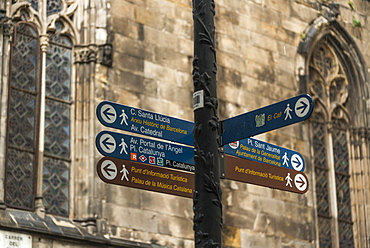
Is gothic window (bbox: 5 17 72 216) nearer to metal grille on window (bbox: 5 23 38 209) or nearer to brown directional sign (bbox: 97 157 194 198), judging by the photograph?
metal grille on window (bbox: 5 23 38 209)

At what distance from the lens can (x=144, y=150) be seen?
739 cm

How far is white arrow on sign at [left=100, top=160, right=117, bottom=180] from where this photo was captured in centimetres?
717

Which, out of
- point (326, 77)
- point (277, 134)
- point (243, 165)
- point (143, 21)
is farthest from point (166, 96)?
point (243, 165)

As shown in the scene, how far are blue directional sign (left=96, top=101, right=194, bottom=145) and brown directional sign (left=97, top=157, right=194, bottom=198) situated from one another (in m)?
0.27

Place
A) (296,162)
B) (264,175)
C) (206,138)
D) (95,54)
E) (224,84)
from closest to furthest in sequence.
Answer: (206,138) → (264,175) → (296,162) → (95,54) → (224,84)

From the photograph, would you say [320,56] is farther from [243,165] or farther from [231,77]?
[243,165]

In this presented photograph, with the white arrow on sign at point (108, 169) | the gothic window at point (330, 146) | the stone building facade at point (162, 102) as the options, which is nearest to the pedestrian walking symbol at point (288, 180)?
the white arrow on sign at point (108, 169)

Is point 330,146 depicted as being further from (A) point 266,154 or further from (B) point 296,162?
(A) point 266,154

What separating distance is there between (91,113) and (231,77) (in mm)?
3024

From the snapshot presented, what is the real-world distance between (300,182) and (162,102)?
6327mm

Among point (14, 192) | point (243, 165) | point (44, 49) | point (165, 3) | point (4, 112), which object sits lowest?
point (243, 165)

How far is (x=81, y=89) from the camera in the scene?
13289 mm

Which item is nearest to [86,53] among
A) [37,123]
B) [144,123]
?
[37,123]

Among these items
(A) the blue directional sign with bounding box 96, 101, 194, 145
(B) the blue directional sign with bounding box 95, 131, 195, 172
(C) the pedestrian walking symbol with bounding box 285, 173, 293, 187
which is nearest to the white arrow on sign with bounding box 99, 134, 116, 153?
(B) the blue directional sign with bounding box 95, 131, 195, 172
